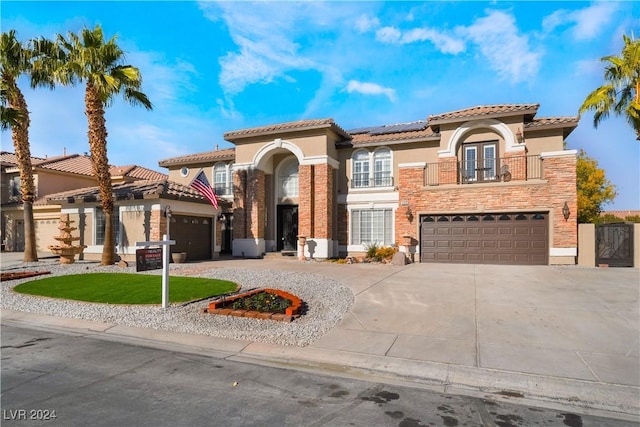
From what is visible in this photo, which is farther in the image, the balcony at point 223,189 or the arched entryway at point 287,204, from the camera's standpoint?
the balcony at point 223,189

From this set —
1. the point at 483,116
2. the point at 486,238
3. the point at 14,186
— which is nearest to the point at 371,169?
the point at 483,116

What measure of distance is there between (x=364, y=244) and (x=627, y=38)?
1442 centimetres

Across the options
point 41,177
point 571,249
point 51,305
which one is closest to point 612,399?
point 51,305

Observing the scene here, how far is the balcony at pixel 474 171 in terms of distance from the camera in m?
18.0

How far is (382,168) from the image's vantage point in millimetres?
21188

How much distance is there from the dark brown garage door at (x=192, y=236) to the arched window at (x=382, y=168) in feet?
32.1

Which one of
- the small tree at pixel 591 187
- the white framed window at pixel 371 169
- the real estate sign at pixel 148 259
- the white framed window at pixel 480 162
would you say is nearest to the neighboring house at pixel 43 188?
the white framed window at pixel 371 169

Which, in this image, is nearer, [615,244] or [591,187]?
[615,244]

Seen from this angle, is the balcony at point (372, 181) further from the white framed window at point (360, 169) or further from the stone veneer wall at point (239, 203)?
the stone veneer wall at point (239, 203)

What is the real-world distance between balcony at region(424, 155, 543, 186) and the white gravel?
381 inches

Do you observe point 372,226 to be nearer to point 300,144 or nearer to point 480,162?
point 300,144

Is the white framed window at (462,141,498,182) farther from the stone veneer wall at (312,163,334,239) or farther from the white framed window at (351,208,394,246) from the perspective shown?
the stone veneer wall at (312,163,334,239)

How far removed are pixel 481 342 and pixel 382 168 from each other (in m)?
15.4

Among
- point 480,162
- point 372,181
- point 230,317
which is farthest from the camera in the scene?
point 372,181
